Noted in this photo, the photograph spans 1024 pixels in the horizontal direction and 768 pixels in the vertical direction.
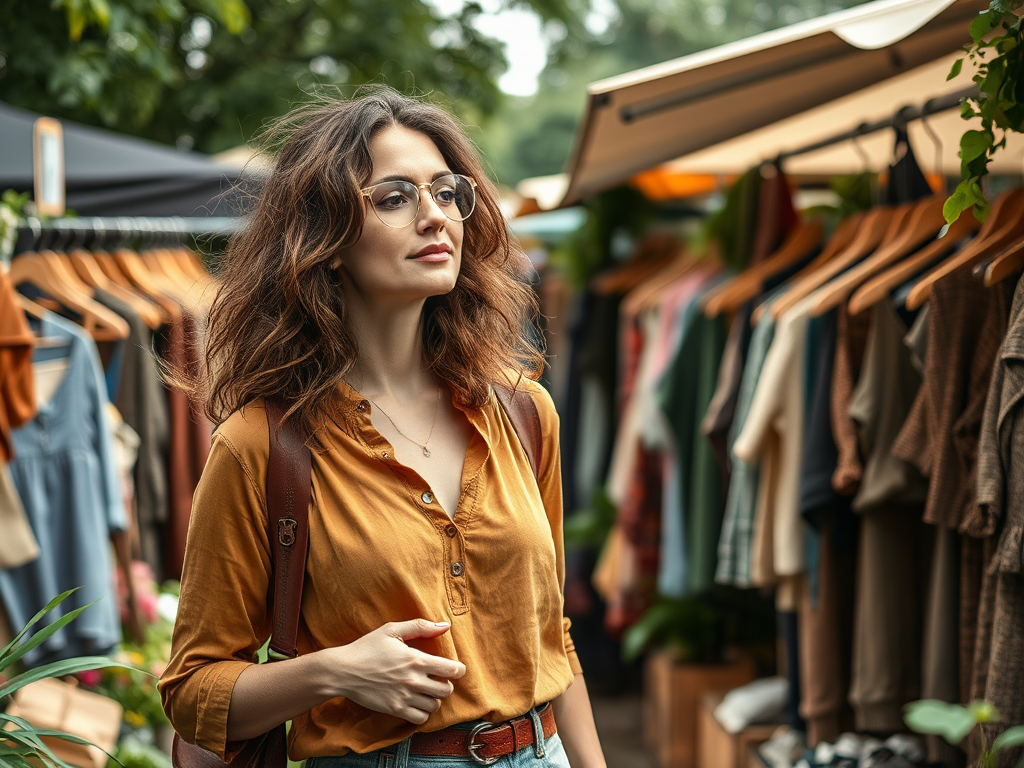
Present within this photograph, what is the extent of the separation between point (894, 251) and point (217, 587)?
2332 millimetres

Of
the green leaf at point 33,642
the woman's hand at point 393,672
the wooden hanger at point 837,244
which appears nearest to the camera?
the woman's hand at point 393,672

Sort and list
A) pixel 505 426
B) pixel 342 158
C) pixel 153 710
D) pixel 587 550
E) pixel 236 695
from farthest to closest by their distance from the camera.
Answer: pixel 587 550 → pixel 153 710 → pixel 505 426 → pixel 342 158 → pixel 236 695

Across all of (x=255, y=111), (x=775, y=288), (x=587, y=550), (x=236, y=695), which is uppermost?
(x=255, y=111)

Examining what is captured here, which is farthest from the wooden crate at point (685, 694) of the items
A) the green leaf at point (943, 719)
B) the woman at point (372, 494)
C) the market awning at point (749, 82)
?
the green leaf at point (943, 719)

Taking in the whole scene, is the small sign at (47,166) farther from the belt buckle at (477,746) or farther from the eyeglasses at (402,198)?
the belt buckle at (477,746)

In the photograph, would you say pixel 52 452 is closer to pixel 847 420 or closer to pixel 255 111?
pixel 847 420

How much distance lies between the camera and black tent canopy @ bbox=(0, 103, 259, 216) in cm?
425

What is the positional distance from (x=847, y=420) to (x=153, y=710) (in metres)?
2.60

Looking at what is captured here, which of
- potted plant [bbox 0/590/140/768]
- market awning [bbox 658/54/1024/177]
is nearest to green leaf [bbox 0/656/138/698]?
potted plant [bbox 0/590/140/768]

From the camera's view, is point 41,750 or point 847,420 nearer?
point 41,750

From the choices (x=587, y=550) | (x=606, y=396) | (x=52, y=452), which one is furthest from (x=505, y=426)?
(x=587, y=550)

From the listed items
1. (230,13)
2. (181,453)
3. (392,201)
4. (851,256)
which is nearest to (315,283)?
(392,201)

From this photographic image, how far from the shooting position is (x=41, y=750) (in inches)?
76.4

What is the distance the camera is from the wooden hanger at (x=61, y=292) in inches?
160
